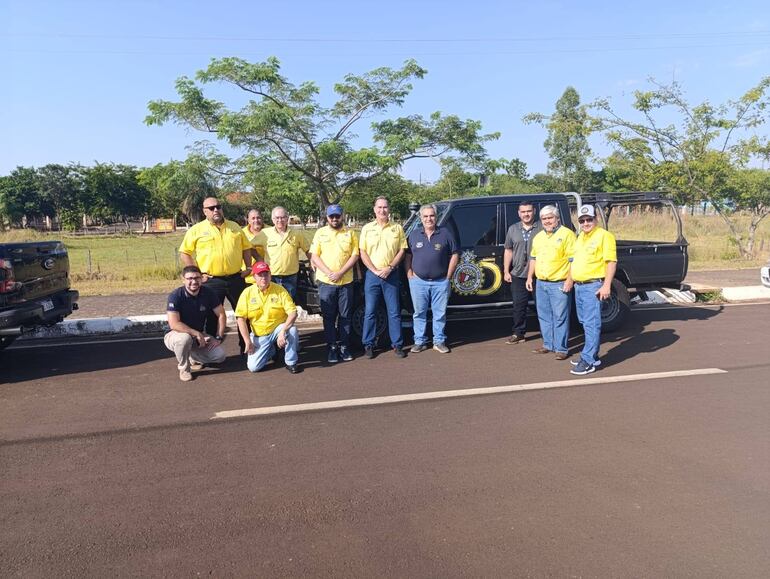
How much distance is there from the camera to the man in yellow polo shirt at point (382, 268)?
6.43m

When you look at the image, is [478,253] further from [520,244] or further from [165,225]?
[165,225]

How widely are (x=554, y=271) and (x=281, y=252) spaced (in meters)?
3.11

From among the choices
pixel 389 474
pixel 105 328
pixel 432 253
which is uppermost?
pixel 432 253

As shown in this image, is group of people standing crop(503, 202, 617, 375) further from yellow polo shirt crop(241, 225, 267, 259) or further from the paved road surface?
the paved road surface

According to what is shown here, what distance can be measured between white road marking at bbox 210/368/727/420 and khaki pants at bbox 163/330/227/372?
121 cm

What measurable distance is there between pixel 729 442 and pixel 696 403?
0.90 m

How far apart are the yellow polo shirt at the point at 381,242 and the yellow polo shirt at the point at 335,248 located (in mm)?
135

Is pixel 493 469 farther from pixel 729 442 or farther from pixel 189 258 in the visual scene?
pixel 189 258

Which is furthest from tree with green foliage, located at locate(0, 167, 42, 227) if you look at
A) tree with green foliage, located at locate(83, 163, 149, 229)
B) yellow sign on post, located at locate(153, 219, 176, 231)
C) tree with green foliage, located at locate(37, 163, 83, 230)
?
yellow sign on post, located at locate(153, 219, 176, 231)

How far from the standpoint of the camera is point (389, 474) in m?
3.65

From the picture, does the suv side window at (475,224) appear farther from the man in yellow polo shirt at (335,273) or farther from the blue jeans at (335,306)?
the blue jeans at (335,306)

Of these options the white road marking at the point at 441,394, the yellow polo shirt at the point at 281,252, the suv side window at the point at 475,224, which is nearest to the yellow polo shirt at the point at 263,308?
the yellow polo shirt at the point at 281,252

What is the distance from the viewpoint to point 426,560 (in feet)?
8.96

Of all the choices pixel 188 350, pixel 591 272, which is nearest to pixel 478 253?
pixel 591 272
